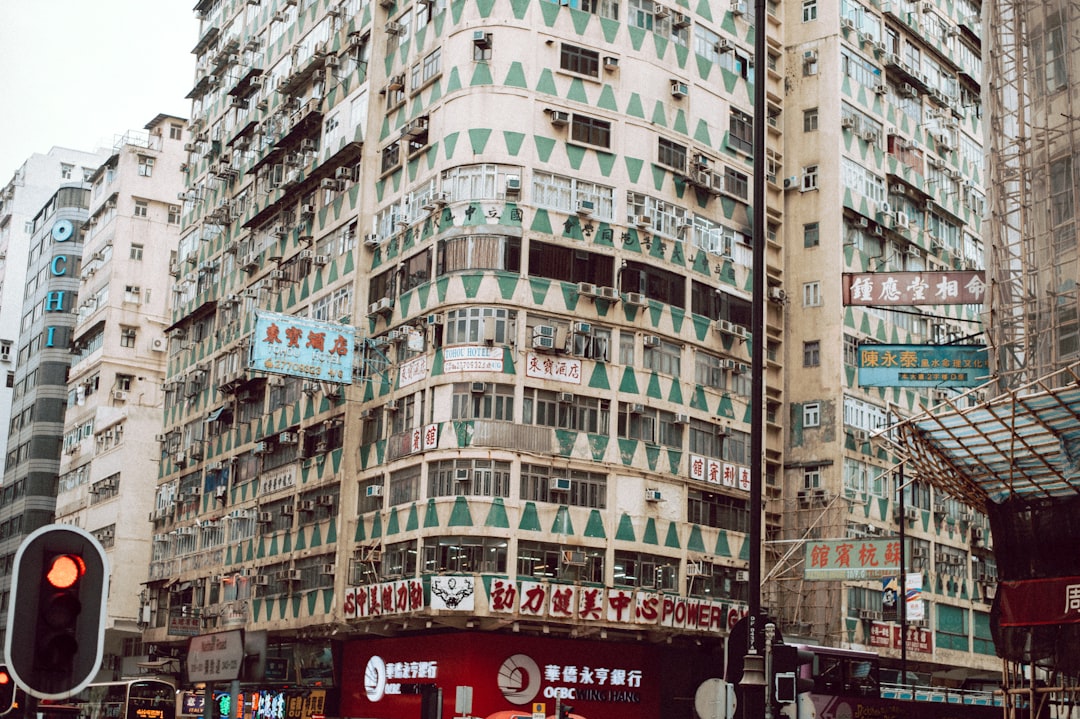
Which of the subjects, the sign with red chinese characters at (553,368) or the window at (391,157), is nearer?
the sign with red chinese characters at (553,368)

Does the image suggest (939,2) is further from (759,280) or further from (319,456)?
(759,280)

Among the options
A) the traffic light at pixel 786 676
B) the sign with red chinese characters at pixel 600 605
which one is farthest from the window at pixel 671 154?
the traffic light at pixel 786 676

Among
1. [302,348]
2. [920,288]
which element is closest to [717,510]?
[302,348]

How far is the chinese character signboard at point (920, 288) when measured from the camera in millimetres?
26375

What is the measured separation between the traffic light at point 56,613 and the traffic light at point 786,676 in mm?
8732

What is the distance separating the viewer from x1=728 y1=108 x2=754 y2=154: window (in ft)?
148

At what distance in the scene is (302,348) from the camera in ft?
131

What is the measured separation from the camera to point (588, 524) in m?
38.6

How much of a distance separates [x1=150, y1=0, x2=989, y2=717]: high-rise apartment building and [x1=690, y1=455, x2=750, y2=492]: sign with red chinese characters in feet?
0.33

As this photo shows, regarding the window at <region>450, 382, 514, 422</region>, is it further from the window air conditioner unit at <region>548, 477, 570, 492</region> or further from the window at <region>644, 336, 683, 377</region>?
the window at <region>644, 336, 683, 377</region>

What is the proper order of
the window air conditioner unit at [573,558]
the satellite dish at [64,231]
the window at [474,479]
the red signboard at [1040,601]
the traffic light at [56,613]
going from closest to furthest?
the traffic light at [56,613]
the red signboard at [1040,601]
the window at [474,479]
the window air conditioner unit at [573,558]
the satellite dish at [64,231]

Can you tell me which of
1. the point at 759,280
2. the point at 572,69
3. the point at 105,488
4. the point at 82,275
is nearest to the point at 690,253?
the point at 572,69

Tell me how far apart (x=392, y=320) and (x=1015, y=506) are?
21992 millimetres

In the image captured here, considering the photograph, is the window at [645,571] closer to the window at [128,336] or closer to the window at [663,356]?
the window at [663,356]
